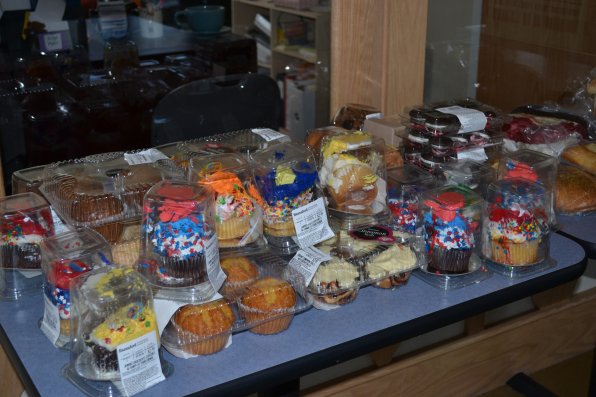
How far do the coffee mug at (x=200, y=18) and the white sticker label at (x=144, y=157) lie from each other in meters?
1.35

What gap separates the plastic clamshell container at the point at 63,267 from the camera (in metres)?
1.28

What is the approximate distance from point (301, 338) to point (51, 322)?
46 centimetres

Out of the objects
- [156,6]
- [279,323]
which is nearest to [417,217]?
[279,323]

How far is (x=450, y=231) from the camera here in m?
1.51

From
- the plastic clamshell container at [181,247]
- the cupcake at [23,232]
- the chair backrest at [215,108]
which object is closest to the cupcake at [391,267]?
the plastic clamshell container at [181,247]

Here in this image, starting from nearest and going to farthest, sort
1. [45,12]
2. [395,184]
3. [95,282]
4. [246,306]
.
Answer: [95,282], [246,306], [395,184], [45,12]

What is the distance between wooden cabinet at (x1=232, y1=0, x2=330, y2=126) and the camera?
3.54 metres

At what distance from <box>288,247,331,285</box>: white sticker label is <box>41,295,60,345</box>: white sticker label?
0.46m

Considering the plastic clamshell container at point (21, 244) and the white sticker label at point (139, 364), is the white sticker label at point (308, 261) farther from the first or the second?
the plastic clamshell container at point (21, 244)

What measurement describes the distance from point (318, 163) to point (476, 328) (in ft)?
3.31

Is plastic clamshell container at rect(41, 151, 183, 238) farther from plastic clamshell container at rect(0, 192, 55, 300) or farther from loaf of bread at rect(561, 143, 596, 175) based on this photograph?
loaf of bread at rect(561, 143, 596, 175)

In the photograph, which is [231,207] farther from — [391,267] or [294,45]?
[294,45]

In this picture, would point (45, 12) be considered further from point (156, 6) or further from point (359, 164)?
point (359, 164)

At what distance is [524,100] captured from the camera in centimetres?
288
